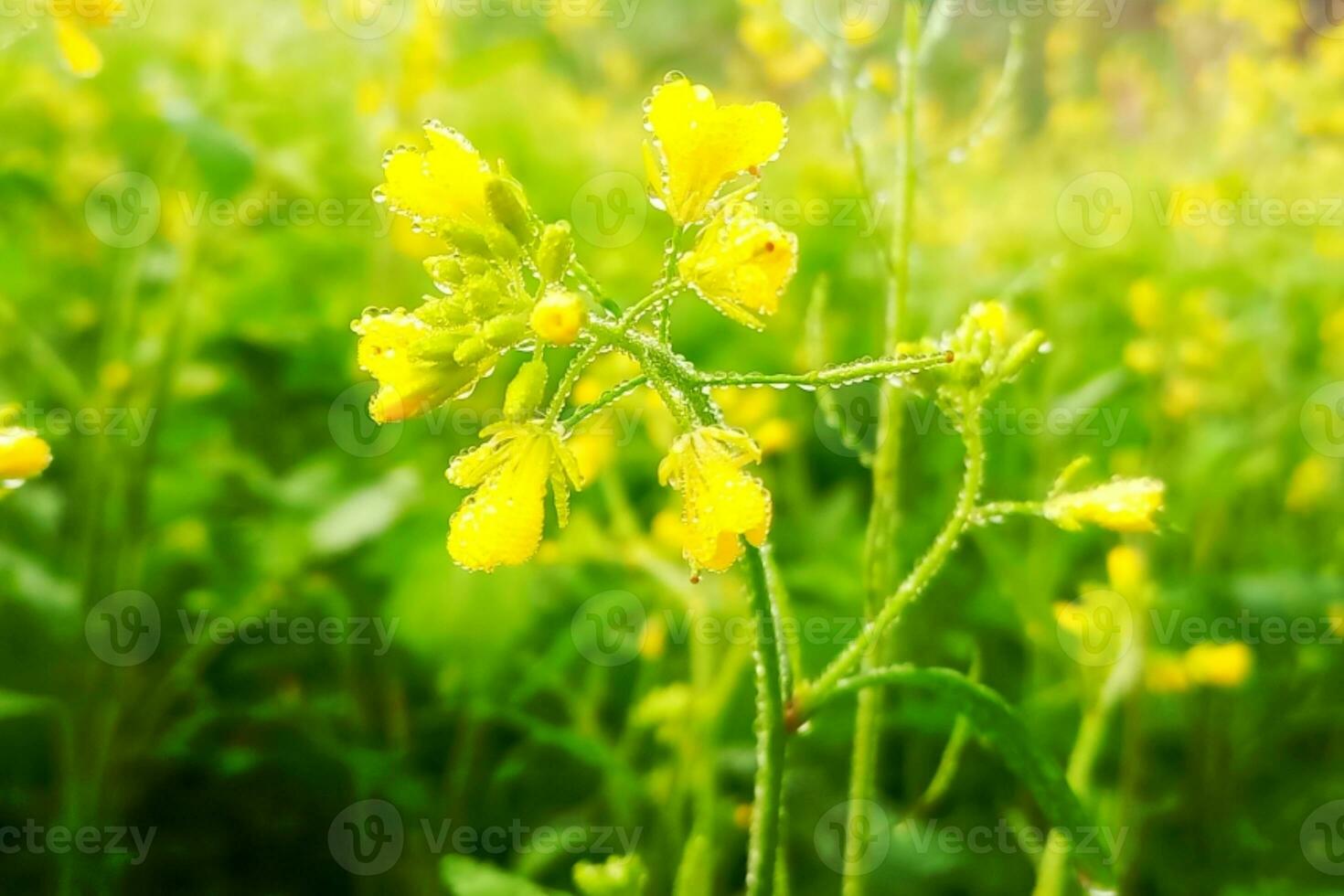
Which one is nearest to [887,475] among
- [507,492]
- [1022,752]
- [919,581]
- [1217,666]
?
[919,581]

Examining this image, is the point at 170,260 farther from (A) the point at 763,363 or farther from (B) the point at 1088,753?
(B) the point at 1088,753

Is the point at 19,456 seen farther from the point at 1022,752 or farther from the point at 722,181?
the point at 1022,752

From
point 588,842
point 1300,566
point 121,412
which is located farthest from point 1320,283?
point 121,412

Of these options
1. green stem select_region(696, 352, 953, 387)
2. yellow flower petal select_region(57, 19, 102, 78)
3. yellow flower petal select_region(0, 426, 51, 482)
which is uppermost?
yellow flower petal select_region(57, 19, 102, 78)

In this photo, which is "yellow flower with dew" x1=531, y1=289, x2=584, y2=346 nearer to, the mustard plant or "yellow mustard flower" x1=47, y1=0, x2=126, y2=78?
the mustard plant

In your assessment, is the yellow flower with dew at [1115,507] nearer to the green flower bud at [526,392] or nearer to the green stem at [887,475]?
the green stem at [887,475]

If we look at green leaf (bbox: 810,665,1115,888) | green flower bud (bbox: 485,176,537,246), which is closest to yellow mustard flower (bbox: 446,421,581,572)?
green flower bud (bbox: 485,176,537,246)

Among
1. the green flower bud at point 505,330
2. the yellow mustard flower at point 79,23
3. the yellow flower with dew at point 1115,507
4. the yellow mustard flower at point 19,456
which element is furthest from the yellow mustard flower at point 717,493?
the yellow mustard flower at point 79,23
